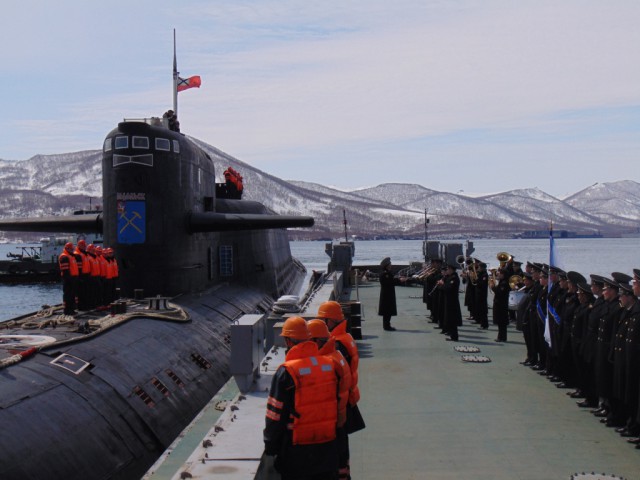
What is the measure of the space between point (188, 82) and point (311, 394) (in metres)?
19.1

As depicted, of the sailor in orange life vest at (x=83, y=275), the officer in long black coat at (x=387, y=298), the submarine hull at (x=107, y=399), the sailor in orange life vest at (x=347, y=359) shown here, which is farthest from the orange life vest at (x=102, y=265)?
the sailor in orange life vest at (x=347, y=359)

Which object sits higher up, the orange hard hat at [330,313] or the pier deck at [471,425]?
the orange hard hat at [330,313]

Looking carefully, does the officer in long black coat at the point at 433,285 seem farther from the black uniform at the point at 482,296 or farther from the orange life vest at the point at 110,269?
the orange life vest at the point at 110,269

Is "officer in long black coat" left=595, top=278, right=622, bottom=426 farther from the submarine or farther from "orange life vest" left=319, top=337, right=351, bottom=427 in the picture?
the submarine

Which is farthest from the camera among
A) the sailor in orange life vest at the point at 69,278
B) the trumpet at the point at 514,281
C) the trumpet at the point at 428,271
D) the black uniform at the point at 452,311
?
the trumpet at the point at 428,271

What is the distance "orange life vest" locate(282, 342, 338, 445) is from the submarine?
3445mm

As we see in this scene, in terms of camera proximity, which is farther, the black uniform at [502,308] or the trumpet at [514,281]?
the trumpet at [514,281]

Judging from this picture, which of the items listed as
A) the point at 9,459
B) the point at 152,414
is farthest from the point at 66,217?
the point at 9,459

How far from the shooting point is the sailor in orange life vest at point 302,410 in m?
5.58

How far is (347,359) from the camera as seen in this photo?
6.70m

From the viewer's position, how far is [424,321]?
19844mm

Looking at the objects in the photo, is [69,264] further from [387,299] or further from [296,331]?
[296,331]

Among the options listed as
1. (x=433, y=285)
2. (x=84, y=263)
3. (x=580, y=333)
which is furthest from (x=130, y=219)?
(x=580, y=333)

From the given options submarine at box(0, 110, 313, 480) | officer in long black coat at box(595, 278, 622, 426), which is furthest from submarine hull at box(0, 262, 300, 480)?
officer in long black coat at box(595, 278, 622, 426)
